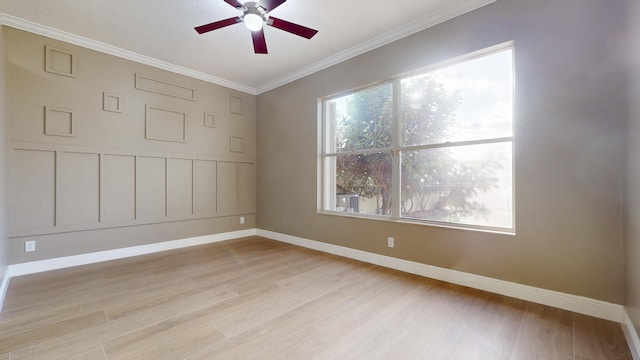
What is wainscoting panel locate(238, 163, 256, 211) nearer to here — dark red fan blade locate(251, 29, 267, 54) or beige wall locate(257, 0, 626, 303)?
dark red fan blade locate(251, 29, 267, 54)

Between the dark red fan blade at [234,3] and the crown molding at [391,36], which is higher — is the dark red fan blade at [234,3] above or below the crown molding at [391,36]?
below

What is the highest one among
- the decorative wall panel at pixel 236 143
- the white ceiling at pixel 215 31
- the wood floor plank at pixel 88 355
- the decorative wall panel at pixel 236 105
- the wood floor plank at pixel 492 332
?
the white ceiling at pixel 215 31

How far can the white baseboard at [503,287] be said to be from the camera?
1.98 metres

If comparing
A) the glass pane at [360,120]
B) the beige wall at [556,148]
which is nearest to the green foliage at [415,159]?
the glass pane at [360,120]

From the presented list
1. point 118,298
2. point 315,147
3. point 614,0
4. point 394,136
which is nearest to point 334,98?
point 315,147

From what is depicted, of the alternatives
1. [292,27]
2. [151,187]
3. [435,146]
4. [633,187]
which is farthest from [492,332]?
[151,187]

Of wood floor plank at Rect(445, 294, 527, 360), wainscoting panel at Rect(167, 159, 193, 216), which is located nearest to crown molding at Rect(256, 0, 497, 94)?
wainscoting panel at Rect(167, 159, 193, 216)

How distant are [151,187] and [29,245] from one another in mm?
1366

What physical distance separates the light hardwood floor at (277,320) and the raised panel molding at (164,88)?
2.56 meters

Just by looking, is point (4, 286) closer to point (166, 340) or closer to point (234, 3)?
point (166, 340)

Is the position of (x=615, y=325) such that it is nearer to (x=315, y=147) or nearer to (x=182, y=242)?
(x=315, y=147)

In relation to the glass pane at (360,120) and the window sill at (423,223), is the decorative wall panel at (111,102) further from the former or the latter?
the window sill at (423,223)

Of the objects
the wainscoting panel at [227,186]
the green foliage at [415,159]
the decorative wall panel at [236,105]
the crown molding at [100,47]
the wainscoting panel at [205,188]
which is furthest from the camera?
the decorative wall panel at [236,105]

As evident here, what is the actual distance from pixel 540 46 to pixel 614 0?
1.54 feet
